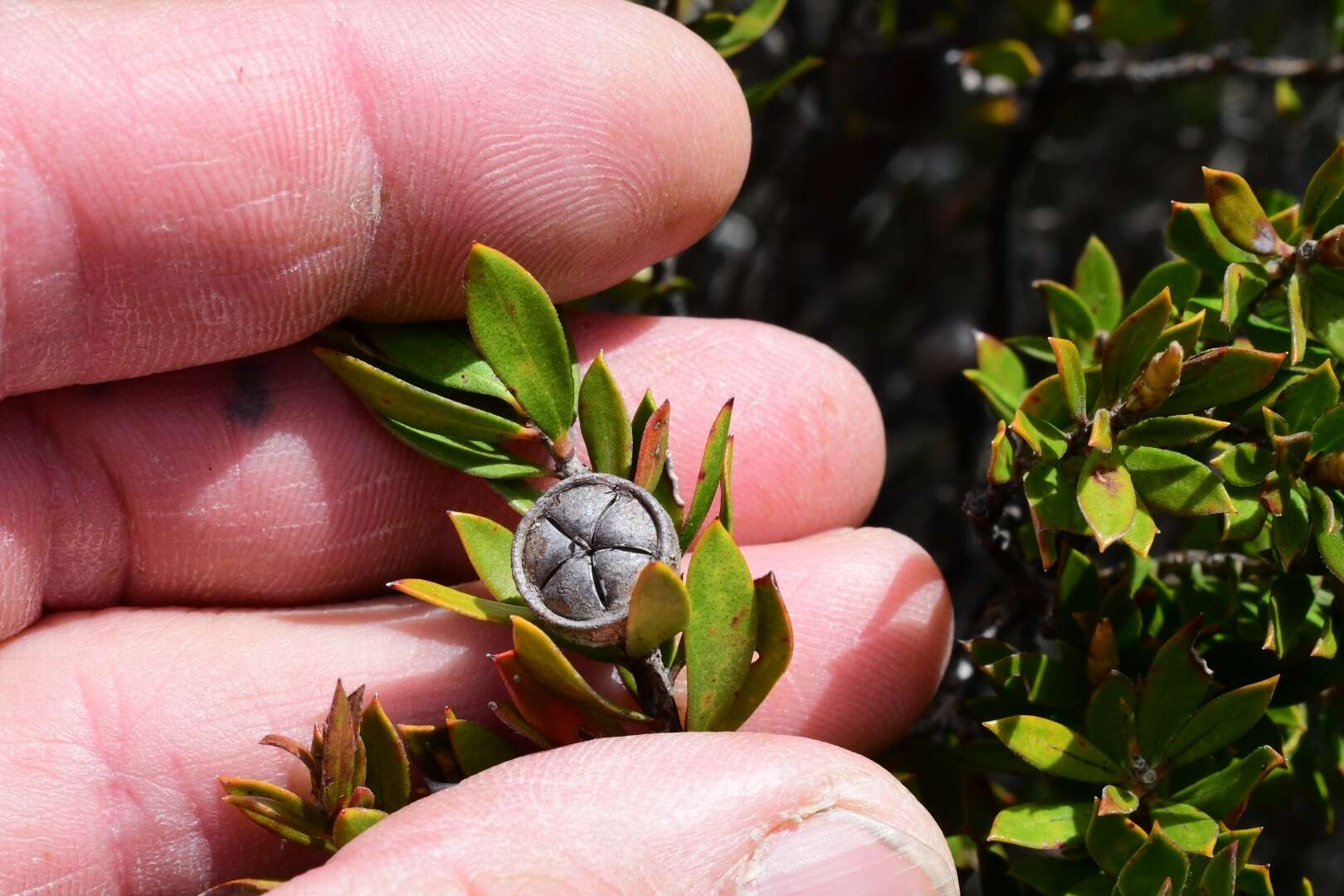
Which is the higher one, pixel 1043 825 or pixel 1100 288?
pixel 1100 288

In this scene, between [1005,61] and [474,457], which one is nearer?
[474,457]

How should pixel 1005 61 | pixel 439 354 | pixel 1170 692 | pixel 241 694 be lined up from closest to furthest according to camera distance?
pixel 1170 692 → pixel 439 354 → pixel 241 694 → pixel 1005 61

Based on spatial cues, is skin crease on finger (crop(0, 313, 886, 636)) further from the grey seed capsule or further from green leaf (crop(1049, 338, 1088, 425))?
green leaf (crop(1049, 338, 1088, 425))

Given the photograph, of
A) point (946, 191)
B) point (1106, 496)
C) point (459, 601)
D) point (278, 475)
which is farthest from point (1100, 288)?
point (946, 191)

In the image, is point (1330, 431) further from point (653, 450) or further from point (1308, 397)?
point (653, 450)

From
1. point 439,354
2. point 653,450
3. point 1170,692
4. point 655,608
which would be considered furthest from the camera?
point 439,354

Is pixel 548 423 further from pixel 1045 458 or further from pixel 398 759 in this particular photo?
pixel 1045 458

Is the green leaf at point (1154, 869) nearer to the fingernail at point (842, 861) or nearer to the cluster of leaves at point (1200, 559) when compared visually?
the cluster of leaves at point (1200, 559)

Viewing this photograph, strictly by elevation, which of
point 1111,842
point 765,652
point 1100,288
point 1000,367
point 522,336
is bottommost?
point 1111,842

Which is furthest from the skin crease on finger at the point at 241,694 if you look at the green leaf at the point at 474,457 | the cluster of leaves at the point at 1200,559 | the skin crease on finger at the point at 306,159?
the skin crease on finger at the point at 306,159
